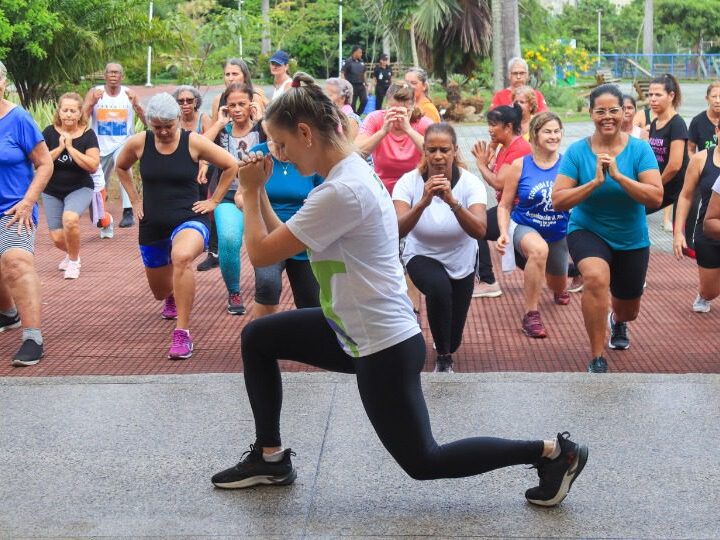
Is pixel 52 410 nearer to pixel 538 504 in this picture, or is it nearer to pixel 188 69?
pixel 538 504

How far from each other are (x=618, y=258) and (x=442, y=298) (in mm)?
1121

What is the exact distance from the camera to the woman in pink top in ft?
29.2

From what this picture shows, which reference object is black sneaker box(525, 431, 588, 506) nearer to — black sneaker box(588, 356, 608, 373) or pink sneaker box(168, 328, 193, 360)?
black sneaker box(588, 356, 608, 373)

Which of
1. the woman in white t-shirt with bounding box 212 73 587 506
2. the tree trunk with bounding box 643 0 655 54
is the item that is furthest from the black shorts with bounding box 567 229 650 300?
the tree trunk with bounding box 643 0 655 54

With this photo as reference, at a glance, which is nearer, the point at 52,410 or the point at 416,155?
the point at 52,410

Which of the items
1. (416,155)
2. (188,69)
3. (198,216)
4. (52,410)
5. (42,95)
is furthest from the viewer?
(188,69)

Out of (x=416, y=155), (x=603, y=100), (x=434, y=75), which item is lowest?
(x=434, y=75)

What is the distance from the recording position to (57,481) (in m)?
5.07

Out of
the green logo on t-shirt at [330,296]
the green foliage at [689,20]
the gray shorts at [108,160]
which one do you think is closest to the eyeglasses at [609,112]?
the green logo on t-shirt at [330,296]

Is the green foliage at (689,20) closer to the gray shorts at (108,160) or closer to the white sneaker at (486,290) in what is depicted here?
the gray shorts at (108,160)

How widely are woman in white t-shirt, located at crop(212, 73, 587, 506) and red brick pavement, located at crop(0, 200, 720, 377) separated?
2.99 m

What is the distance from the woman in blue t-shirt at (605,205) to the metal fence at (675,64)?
53.0m

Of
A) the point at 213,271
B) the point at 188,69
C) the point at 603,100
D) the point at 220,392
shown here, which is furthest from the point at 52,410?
the point at 188,69

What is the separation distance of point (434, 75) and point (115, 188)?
1859 centimetres
